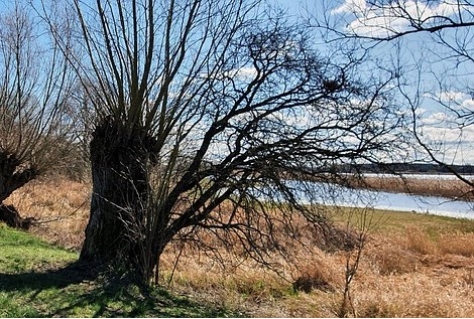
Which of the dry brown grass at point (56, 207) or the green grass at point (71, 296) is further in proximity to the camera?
the dry brown grass at point (56, 207)

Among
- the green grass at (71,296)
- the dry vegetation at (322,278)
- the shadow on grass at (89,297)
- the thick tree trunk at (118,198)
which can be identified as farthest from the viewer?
the thick tree trunk at (118,198)

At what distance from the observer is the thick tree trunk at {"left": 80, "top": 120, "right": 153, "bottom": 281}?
7.04m

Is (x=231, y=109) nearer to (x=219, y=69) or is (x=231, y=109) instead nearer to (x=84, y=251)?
(x=219, y=69)

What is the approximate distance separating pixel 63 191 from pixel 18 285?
13652 mm

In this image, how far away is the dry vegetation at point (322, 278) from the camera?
6938 millimetres

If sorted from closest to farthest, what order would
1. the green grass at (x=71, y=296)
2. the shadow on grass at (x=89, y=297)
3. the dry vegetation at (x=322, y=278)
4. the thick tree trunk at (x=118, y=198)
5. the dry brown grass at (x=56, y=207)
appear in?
the green grass at (x=71, y=296) → the shadow on grass at (x=89, y=297) → the dry vegetation at (x=322, y=278) → the thick tree trunk at (x=118, y=198) → the dry brown grass at (x=56, y=207)

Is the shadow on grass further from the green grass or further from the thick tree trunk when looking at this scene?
the thick tree trunk

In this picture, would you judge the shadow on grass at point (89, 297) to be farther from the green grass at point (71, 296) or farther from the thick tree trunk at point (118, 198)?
the thick tree trunk at point (118, 198)

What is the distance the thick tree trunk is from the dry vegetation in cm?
90

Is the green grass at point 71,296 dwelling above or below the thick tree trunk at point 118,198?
below

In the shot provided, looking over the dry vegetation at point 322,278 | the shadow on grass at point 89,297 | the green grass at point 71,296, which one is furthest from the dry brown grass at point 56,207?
the shadow on grass at point 89,297

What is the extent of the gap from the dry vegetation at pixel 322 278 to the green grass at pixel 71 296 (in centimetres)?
95

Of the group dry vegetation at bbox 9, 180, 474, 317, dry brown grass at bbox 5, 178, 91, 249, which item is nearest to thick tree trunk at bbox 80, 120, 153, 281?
dry vegetation at bbox 9, 180, 474, 317

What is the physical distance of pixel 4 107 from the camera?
12992mm
